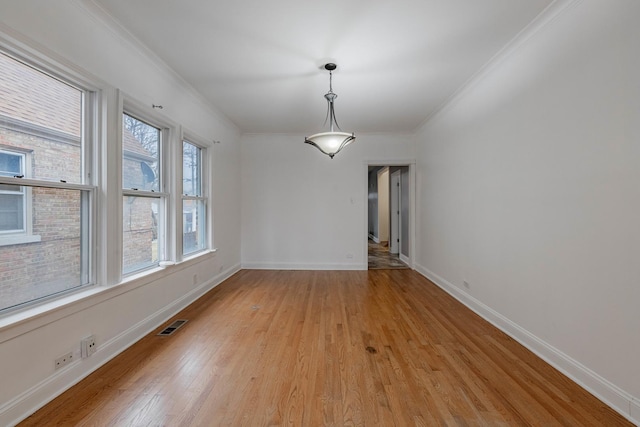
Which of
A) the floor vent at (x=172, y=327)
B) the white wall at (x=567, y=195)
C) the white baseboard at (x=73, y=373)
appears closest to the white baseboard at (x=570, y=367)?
the white wall at (x=567, y=195)

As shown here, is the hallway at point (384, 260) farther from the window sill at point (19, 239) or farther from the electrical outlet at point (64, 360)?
the window sill at point (19, 239)

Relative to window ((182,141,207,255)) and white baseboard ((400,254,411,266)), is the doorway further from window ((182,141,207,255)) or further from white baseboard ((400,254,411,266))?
window ((182,141,207,255))

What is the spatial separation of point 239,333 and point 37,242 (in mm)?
1711

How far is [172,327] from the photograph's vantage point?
282 centimetres

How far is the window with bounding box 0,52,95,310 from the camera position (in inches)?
63.4

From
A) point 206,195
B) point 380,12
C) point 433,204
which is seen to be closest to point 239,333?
point 206,195

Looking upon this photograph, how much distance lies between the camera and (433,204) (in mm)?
4598

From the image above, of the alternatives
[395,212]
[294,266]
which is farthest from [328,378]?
[395,212]

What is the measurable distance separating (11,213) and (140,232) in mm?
1154

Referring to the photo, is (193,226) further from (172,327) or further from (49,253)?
(49,253)

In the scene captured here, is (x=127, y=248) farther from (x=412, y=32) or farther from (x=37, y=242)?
(x=412, y=32)

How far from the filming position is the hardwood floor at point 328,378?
1.62 meters

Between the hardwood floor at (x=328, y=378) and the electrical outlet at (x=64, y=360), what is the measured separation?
0.19 m

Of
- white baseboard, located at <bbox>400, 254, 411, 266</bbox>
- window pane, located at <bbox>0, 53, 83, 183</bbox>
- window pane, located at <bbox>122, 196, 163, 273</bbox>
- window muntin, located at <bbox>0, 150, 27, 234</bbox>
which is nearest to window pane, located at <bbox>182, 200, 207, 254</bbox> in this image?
window pane, located at <bbox>122, 196, 163, 273</bbox>
